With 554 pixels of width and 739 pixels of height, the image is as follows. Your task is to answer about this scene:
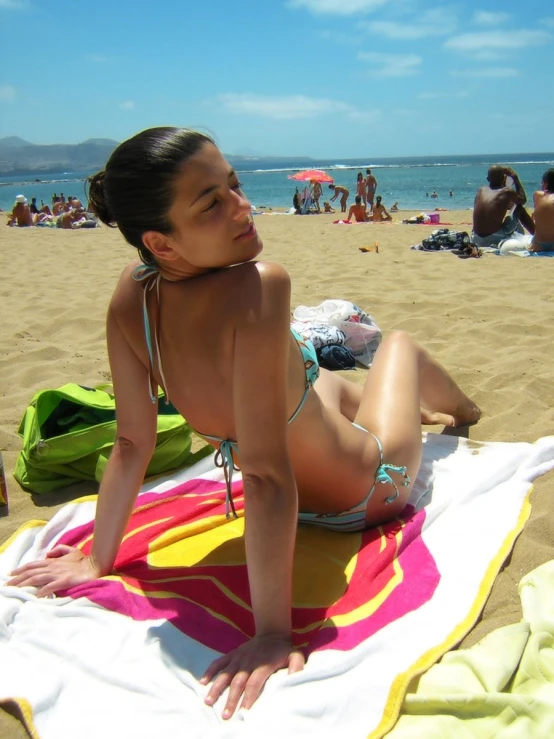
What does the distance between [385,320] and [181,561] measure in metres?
3.14

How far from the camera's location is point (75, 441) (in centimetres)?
270

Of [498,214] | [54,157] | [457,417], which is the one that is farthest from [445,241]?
[54,157]

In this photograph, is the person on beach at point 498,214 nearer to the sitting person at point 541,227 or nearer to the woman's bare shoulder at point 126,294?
the sitting person at point 541,227

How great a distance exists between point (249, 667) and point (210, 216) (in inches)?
42.6

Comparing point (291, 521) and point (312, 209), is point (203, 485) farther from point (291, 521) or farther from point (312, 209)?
point (312, 209)

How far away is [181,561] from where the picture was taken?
2.12 meters

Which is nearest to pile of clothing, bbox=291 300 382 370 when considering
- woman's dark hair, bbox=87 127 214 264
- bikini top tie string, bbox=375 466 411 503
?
bikini top tie string, bbox=375 466 411 503

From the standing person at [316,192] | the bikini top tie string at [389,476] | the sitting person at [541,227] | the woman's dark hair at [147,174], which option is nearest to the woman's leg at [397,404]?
the bikini top tie string at [389,476]

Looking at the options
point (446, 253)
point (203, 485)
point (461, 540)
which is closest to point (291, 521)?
point (461, 540)

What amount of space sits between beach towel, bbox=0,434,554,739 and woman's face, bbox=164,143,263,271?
3.31 feet

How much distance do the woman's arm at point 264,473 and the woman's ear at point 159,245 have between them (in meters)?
0.22

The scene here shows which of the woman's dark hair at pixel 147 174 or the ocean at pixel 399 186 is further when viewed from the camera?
the ocean at pixel 399 186

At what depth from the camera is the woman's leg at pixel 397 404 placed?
7.18 feet

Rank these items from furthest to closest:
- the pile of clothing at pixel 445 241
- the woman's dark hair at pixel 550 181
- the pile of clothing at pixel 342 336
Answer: the pile of clothing at pixel 445 241, the woman's dark hair at pixel 550 181, the pile of clothing at pixel 342 336
